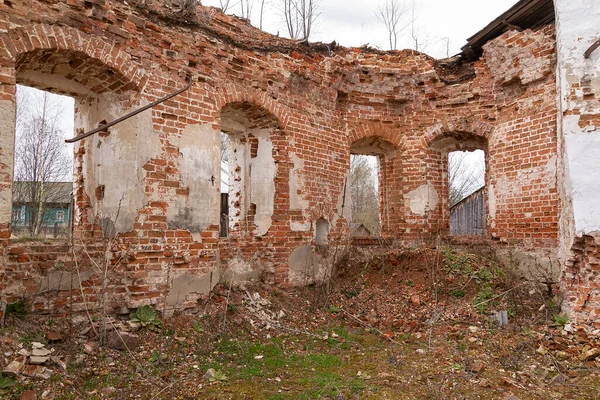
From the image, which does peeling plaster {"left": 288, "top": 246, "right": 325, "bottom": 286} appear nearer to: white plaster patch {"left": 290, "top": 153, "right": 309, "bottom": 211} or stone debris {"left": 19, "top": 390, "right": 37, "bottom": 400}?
white plaster patch {"left": 290, "top": 153, "right": 309, "bottom": 211}

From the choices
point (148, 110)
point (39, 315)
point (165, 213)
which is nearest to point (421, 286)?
point (165, 213)

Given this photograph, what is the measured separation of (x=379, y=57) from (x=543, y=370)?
6.54 metres

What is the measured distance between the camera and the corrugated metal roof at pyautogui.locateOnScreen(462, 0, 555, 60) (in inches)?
312

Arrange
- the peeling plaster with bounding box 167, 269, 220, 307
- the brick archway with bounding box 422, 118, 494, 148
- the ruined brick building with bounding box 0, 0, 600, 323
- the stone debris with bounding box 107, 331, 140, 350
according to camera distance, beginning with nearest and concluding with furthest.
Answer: the stone debris with bounding box 107, 331, 140, 350 → the ruined brick building with bounding box 0, 0, 600, 323 → the peeling plaster with bounding box 167, 269, 220, 307 → the brick archway with bounding box 422, 118, 494, 148

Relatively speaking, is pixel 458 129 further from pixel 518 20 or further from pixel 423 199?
pixel 518 20

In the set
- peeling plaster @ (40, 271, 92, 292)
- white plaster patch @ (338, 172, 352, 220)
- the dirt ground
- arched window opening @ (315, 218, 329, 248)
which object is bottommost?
the dirt ground

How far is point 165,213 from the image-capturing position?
18.3 ft

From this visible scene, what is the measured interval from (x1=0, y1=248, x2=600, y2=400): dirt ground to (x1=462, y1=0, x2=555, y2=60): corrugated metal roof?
4.39m

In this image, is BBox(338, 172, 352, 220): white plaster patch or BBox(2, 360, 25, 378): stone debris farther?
BBox(338, 172, 352, 220): white plaster patch

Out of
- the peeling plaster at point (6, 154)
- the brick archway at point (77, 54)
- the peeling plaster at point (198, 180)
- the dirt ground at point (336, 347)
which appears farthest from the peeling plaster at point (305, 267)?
the peeling plaster at point (6, 154)

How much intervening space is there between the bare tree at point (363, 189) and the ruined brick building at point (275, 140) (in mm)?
15228

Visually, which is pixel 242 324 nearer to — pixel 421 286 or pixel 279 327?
pixel 279 327

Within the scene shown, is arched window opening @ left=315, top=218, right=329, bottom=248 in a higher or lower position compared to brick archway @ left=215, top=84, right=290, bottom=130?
lower

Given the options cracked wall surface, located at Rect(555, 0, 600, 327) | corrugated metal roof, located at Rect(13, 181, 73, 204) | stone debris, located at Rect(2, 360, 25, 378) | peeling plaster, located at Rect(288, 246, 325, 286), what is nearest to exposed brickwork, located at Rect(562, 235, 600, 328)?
cracked wall surface, located at Rect(555, 0, 600, 327)
